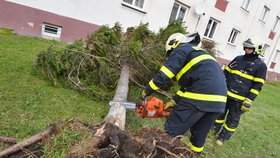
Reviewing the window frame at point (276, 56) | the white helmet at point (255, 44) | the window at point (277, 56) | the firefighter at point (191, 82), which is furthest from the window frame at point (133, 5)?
the window at point (277, 56)

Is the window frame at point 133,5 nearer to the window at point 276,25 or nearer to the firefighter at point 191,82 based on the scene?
the firefighter at point 191,82

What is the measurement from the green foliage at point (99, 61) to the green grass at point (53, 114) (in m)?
0.21

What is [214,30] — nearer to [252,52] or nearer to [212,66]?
[252,52]

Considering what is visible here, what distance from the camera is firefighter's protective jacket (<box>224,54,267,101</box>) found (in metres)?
4.15

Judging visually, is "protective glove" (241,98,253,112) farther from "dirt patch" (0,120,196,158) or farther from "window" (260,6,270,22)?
"window" (260,6,270,22)

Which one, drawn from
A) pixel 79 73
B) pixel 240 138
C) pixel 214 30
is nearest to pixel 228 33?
pixel 214 30

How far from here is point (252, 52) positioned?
13.7ft

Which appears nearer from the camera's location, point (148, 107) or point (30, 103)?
point (148, 107)

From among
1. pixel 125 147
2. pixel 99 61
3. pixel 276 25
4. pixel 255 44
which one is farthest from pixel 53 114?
pixel 276 25

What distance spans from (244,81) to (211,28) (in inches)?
422

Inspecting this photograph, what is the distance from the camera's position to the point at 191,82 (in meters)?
3.05

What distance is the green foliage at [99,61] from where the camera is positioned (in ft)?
15.0

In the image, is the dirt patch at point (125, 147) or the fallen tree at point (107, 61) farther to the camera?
the fallen tree at point (107, 61)

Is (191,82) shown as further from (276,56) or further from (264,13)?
(276,56)
